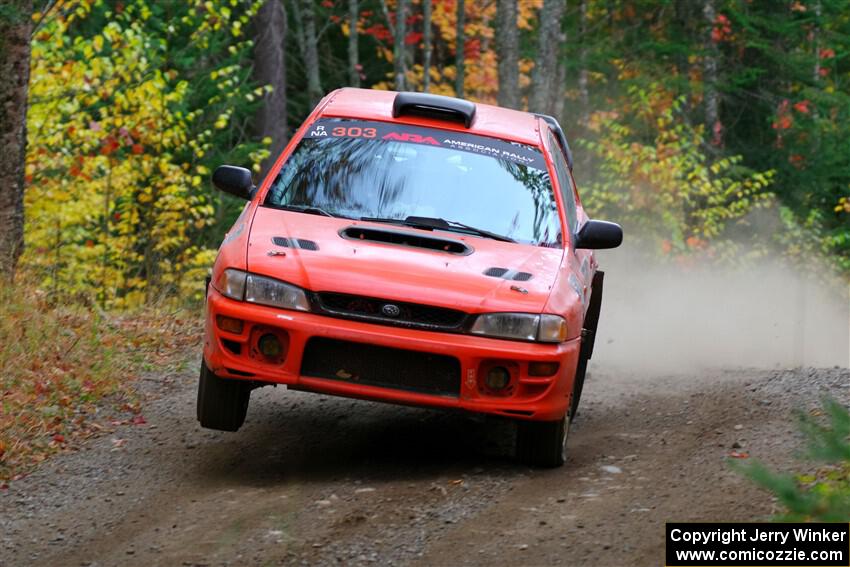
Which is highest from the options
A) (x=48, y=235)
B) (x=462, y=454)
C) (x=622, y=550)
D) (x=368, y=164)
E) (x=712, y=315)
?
(x=368, y=164)

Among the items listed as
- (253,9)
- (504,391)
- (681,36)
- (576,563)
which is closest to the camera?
(576,563)

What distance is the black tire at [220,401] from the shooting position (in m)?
7.04

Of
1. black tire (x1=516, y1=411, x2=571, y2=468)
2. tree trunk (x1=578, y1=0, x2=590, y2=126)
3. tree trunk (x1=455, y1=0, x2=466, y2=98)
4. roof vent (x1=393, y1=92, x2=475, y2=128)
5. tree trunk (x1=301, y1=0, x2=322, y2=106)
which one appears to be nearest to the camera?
black tire (x1=516, y1=411, x2=571, y2=468)

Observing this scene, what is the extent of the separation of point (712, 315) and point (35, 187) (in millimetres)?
10474

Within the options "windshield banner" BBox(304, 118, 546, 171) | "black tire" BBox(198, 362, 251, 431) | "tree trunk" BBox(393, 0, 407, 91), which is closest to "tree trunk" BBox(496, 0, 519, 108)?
"tree trunk" BBox(393, 0, 407, 91)

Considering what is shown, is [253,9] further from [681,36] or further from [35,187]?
[681,36]

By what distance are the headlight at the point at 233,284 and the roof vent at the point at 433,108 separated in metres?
2.08

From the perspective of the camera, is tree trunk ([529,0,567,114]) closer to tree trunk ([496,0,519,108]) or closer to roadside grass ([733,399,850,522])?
tree trunk ([496,0,519,108])

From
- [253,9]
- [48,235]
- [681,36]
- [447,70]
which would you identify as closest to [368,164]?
[48,235]

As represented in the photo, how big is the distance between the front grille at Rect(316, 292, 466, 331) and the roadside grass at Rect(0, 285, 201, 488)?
7.08 ft

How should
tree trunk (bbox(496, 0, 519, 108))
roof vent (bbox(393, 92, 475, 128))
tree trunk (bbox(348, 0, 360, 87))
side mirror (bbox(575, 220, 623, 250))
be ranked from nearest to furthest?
side mirror (bbox(575, 220, 623, 250)), roof vent (bbox(393, 92, 475, 128)), tree trunk (bbox(496, 0, 519, 108)), tree trunk (bbox(348, 0, 360, 87))

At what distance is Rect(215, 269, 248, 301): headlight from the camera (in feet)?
21.7

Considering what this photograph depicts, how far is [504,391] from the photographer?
21.6 feet

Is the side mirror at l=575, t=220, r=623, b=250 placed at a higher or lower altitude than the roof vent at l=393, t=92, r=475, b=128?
lower
